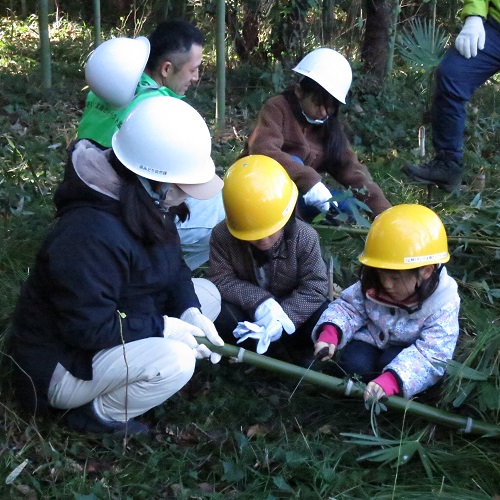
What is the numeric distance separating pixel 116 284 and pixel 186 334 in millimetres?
402

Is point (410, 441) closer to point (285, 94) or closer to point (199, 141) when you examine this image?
point (199, 141)

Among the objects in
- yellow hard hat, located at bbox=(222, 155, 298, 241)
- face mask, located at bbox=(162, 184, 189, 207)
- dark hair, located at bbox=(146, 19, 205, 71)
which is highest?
dark hair, located at bbox=(146, 19, 205, 71)

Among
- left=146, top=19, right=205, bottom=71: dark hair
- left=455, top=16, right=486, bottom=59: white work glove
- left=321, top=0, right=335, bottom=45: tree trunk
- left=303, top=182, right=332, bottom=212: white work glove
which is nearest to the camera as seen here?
left=303, top=182, right=332, bottom=212: white work glove

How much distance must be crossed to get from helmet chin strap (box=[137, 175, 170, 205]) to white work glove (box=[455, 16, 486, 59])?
2.75m

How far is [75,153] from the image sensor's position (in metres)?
2.93

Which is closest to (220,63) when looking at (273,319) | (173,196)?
(273,319)

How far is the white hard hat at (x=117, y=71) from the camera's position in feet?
13.6

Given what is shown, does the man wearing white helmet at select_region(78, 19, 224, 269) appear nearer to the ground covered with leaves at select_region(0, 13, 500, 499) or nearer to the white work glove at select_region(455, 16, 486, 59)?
the ground covered with leaves at select_region(0, 13, 500, 499)

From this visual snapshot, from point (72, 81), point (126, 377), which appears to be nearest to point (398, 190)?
point (126, 377)

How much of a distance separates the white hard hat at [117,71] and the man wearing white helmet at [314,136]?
30.8 inches

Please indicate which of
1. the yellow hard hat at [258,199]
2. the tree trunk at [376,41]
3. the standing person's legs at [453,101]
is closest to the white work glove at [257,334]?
the yellow hard hat at [258,199]

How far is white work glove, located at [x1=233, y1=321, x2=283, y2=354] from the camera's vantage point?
347cm

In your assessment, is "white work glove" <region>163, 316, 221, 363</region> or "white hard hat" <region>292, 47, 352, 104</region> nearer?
"white work glove" <region>163, 316, 221, 363</region>

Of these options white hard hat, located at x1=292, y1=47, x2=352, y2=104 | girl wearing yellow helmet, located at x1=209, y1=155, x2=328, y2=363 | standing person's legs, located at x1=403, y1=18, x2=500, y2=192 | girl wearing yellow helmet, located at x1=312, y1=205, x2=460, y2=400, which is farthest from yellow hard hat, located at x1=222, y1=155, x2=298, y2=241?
standing person's legs, located at x1=403, y1=18, x2=500, y2=192
